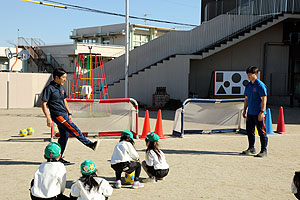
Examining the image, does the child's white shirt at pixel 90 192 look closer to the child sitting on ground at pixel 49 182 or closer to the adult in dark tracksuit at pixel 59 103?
the child sitting on ground at pixel 49 182

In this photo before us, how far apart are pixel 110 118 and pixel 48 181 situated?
614 cm

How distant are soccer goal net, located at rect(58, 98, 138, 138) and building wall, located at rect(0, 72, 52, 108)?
12.0 meters

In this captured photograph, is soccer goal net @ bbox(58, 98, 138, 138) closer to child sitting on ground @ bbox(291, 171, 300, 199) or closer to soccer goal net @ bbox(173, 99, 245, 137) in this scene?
soccer goal net @ bbox(173, 99, 245, 137)

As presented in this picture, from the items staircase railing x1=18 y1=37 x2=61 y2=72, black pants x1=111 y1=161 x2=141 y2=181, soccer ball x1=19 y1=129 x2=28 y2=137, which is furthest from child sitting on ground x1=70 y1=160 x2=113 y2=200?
staircase railing x1=18 y1=37 x2=61 y2=72

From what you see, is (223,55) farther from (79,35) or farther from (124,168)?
(79,35)

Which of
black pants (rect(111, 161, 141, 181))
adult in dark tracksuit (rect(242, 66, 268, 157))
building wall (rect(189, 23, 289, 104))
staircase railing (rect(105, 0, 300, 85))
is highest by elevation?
staircase railing (rect(105, 0, 300, 85))

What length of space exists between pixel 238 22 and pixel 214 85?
179 inches

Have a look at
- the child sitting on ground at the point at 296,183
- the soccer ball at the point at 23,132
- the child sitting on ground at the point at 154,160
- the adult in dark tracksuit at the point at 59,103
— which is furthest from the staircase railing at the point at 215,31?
the child sitting on ground at the point at 296,183

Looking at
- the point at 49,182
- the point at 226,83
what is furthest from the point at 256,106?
the point at 226,83

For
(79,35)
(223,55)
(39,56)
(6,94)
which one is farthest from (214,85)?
(79,35)

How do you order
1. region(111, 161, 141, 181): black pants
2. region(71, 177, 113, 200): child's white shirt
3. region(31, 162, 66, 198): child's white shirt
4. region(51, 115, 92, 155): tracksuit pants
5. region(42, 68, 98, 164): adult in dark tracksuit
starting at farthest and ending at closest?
region(51, 115, 92, 155): tracksuit pants, region(42, 68, 98, 164): adult in dark tracksuit, region(111, 161, 141, 181): black pants, region(31, 162, 66, 198): child's white shirt, region(71, 177, 113, 200): child's white shirt

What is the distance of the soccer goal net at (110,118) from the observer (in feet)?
33.8

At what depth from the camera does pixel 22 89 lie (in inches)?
828

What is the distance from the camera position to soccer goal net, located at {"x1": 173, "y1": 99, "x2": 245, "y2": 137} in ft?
36.0
